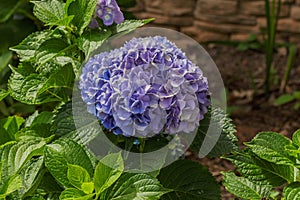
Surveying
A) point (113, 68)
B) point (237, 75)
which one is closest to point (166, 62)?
point (113, 68)

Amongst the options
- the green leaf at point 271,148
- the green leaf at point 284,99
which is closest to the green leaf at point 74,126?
the green leaf at point 271,148

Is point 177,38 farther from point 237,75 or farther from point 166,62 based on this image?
point 166,62

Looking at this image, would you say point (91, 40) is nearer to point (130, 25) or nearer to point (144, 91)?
point (130, 25)

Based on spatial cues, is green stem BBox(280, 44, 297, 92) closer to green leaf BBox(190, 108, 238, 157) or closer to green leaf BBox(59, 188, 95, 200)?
green leaf BBox(190, 108, 238, 157)

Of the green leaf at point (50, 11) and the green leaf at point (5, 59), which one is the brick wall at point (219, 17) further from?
the green leaf at point (50, 11)

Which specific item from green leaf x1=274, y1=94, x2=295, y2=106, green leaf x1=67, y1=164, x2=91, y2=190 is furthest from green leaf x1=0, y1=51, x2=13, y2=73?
green leaf x1=274, y1=94, x2=295, y2=106

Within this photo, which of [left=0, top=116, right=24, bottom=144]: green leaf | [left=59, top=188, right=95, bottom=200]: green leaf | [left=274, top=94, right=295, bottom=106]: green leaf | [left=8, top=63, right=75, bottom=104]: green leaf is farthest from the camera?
[left=274, top=94, right=295, bottom=106]: green leaf
